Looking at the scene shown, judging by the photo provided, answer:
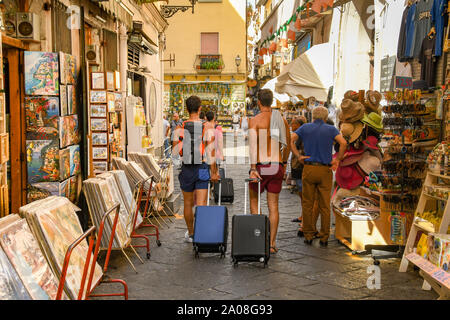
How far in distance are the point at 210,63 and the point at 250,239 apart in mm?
27668

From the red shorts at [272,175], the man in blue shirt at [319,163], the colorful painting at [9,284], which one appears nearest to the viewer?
the colorful painting at [9,284]

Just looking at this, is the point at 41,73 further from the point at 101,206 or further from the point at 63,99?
the point at 101,206

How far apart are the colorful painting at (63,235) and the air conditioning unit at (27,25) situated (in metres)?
1.95

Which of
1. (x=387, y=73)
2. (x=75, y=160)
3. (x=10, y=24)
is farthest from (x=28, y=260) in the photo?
(x=387, y=73)

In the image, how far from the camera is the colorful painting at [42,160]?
18.2 ft

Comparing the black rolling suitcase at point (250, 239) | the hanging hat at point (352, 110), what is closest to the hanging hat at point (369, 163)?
the hanging hat at point (352, 110)

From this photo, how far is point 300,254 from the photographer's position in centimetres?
598

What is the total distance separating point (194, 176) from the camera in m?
6.12

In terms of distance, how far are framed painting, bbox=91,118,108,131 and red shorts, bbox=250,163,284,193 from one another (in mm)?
2754

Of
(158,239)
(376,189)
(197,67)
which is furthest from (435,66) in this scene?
(197,67)

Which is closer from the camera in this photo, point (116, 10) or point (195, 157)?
point (195, 157)

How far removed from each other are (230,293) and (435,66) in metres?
4.54

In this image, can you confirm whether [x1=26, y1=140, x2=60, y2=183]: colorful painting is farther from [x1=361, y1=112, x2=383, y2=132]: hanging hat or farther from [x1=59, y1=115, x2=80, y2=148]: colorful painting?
[x1=361, y1=112, x2=383, y2=132]: hanging hat

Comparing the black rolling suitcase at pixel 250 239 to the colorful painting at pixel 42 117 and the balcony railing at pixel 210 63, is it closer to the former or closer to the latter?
the colorful painting at pixel 42 117
